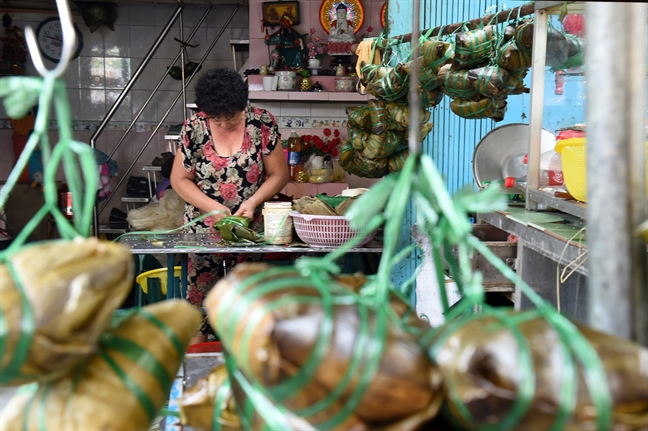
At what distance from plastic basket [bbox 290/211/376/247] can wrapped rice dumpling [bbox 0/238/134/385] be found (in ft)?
9.25

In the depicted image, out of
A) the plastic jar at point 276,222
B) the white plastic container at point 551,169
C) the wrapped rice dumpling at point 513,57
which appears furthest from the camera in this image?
the plastic jar at point 276,222

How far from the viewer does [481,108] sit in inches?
142

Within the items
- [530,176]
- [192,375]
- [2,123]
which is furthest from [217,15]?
[192,375]

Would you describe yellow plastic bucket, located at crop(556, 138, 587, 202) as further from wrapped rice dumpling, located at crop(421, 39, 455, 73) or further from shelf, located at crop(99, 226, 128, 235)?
A: shelf, located at crop(99, 226, 128, 235)

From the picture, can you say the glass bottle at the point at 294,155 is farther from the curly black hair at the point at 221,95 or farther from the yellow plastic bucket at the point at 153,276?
the curly black hair at the point at 221,95

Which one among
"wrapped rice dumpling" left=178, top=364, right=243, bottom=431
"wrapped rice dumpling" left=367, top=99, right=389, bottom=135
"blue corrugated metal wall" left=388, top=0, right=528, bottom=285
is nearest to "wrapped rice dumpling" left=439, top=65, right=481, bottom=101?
"wrapped rice dumpling" left=367, top=99, right=389, bottom=135

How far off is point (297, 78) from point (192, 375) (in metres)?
5.80

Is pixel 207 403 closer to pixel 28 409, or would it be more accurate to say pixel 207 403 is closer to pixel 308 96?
pixel 28 409

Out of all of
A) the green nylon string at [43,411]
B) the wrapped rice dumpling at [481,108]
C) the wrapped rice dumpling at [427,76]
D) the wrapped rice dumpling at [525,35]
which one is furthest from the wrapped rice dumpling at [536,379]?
the wrapped rice dumpling at [427,76]

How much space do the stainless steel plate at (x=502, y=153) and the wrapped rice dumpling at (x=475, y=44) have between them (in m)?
0.42

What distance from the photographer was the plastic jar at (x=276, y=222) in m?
3.85

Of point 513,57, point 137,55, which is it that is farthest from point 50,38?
point 513,57

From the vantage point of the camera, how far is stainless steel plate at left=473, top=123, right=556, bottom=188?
3.52 meters

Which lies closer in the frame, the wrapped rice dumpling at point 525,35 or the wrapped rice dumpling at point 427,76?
the wrapped rice dumpling at point 525,35
